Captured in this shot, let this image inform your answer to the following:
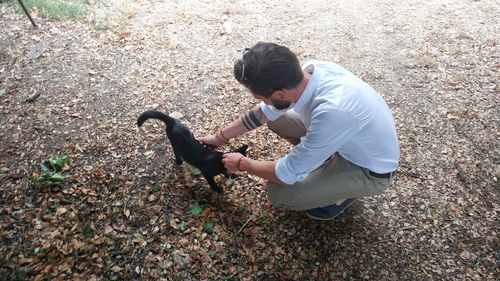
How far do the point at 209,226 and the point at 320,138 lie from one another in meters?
1.22

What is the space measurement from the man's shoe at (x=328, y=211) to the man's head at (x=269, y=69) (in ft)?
3.75

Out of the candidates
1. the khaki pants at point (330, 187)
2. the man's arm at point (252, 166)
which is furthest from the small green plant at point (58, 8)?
the khaki pants at point (330, 187)

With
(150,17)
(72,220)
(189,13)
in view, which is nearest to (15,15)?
(150,17)

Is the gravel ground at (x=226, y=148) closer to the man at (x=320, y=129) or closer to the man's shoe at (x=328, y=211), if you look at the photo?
the man's shoe at (x=328, y=211)

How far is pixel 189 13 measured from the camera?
482cm

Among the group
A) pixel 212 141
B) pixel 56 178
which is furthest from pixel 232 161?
pixel 56 178

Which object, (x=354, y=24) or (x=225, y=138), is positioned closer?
(x=225, y=138)

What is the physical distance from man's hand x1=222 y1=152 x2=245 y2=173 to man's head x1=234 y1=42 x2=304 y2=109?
59 centimetres

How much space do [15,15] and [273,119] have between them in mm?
4053

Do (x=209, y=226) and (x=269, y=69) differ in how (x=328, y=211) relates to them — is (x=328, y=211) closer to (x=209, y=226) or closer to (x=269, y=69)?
(x=209, y=226)

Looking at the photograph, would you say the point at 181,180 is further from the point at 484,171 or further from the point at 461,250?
the point at 484,171

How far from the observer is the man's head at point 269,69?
6.07ft

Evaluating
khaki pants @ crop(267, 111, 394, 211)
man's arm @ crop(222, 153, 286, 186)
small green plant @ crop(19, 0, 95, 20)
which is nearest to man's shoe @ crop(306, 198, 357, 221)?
khaki pants @ crop(267, 111, 394, 211)

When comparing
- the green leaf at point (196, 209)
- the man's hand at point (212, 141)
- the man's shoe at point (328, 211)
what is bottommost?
the green leaf at point (196, 209)
